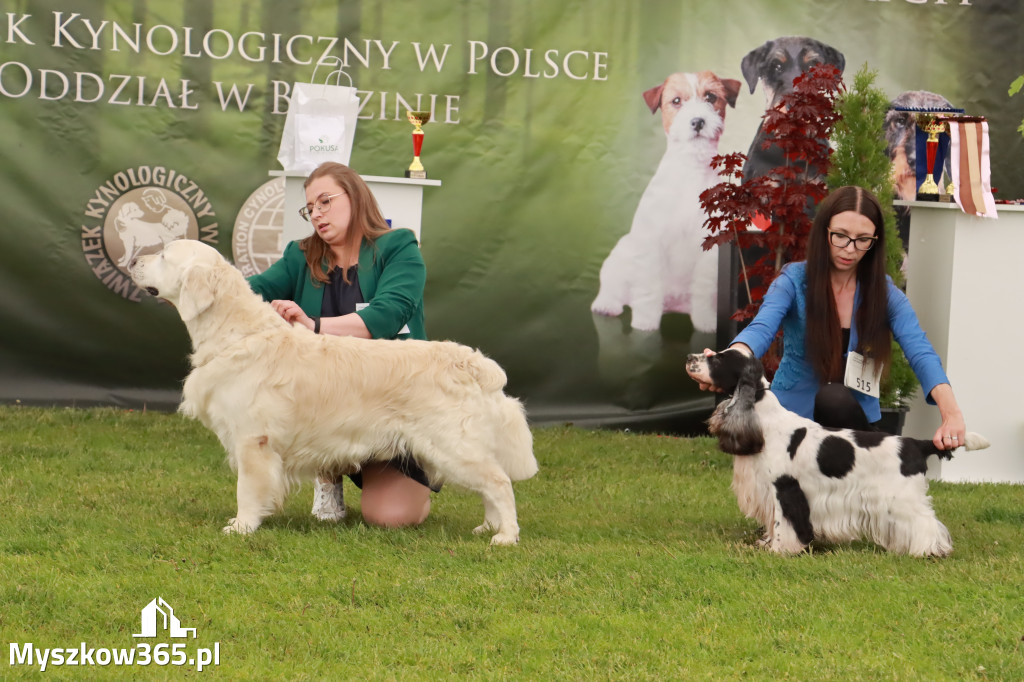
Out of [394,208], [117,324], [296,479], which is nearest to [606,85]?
[394,208]

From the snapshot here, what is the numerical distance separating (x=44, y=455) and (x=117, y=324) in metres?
1.73

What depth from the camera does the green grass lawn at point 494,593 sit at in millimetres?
3062

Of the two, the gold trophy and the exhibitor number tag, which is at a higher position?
the gold trophy

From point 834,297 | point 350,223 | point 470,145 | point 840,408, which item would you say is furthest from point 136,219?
point 840,408

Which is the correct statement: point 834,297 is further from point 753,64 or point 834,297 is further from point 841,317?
point 753,64

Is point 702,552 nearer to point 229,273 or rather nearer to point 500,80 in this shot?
point 229,273

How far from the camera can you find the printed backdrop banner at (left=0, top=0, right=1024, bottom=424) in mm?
7398

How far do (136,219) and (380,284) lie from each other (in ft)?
11.2

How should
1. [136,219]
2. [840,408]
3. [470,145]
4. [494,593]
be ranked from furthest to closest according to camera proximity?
[470,145], [136,219], [840,408], [494,593]

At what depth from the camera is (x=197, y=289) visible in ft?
14.0

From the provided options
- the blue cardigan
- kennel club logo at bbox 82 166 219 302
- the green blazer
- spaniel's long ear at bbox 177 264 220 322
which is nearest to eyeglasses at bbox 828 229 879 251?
the blue cardigan

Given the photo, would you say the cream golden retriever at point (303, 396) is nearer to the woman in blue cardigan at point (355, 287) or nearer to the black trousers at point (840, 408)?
the woman in blue cardigan at point (355, 287)

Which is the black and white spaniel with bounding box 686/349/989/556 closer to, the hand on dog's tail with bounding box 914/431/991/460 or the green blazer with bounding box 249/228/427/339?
the hand on dog's tail with bounding box 914/431/991/460

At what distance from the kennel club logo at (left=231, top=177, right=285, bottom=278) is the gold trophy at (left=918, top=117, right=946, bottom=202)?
13.4 ft
